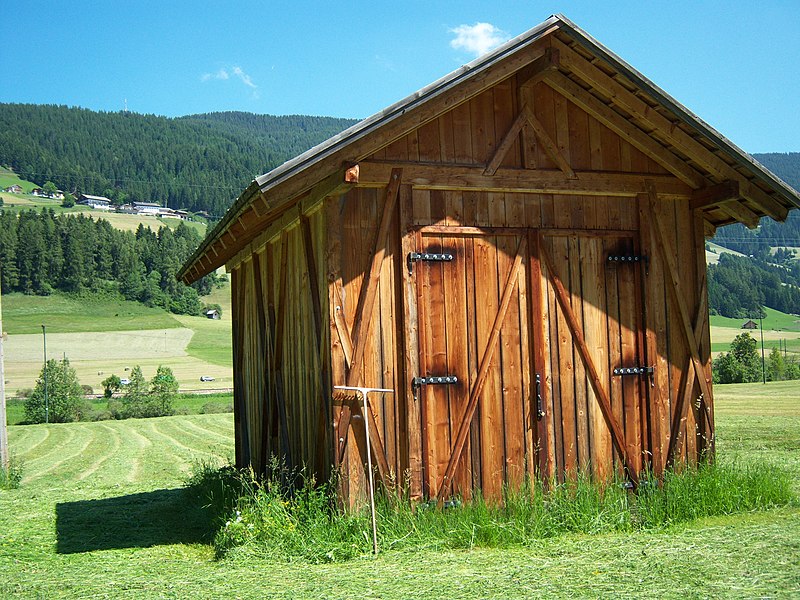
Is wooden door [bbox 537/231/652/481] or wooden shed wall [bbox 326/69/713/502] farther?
wooden door [bbox 537/231/652/481]

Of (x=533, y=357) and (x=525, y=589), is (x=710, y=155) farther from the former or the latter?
(x=525, y=589)

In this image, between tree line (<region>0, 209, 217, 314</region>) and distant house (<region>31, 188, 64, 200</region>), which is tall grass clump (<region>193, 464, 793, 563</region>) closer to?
tree line (<region>0, 209, 217, 314</region>)

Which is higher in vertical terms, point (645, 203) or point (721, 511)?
point (645, 203)

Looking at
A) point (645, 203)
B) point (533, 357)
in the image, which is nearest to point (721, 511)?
point (533, 357)

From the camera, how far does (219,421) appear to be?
37.9m

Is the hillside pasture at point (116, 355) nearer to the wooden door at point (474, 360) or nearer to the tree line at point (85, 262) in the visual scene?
the tree line at point (85, 262)

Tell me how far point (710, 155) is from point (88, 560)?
771cm

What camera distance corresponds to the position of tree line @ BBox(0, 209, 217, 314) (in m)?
102

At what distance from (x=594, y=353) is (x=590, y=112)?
2.64 m

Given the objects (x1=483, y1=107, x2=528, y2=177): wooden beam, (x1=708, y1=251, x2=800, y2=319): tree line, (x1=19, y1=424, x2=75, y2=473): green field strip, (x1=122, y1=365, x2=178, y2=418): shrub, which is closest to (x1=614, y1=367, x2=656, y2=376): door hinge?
(x1=483, y1=107, x2=528, y2=177): wooden beam

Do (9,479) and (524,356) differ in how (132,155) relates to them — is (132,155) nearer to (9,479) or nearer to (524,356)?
(9,479)

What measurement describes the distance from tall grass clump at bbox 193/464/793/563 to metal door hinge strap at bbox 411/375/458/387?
3.62ft

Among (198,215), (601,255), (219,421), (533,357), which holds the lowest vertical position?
(219,421)

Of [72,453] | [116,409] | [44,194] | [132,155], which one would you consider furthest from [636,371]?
[132,155]
